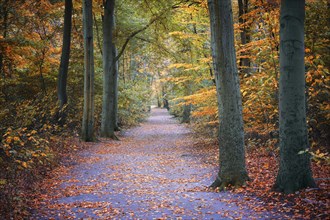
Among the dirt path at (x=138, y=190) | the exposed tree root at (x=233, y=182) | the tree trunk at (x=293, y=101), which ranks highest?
the tree trunk at (x=293, y=101)

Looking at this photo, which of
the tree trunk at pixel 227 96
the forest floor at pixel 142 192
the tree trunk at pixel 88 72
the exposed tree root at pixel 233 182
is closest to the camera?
the forest floor at pixel 142 192

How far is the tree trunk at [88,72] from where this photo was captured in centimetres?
1547

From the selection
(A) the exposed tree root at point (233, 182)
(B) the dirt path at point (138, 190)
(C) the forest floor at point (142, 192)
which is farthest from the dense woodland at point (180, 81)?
(B) the dirt path at point (138, 190)

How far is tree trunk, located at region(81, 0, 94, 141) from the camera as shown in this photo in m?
15.5

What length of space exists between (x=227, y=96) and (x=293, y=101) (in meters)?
1.77

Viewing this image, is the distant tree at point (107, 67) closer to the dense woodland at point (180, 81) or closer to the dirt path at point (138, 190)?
the dense woodland at point (180, 81)

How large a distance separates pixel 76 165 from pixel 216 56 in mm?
6229

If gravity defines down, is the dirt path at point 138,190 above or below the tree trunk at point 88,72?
below

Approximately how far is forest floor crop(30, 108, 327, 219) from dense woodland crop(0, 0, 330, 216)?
0.52 metres

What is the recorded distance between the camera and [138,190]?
8141 millimetres

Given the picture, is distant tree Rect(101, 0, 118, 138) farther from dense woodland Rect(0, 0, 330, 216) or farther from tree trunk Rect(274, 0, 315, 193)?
tree trunk Rect(274, 0, 315, 193)

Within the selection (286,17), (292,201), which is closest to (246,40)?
(286,17)

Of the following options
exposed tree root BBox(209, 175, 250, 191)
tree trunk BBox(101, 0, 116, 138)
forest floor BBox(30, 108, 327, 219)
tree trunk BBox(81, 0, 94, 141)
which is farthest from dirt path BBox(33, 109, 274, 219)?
tree trunk BBox(101, 0, 116, 138)

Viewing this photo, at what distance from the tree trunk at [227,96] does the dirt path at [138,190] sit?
2.28 ft
